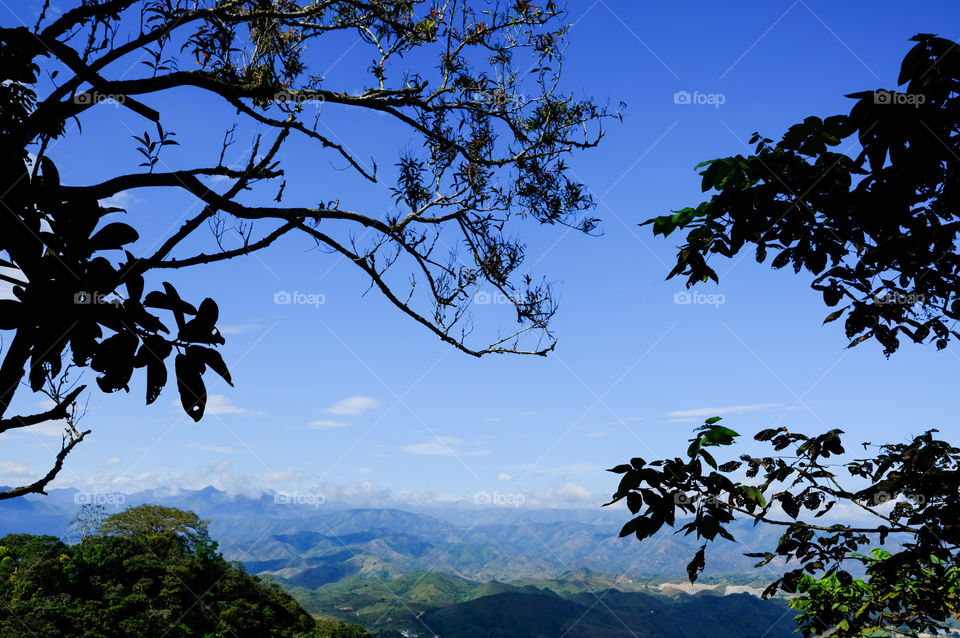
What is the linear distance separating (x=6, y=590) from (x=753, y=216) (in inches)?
1594

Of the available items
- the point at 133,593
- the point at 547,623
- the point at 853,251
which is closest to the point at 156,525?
the point at 133,593

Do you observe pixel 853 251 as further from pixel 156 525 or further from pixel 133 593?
pixel 156 525

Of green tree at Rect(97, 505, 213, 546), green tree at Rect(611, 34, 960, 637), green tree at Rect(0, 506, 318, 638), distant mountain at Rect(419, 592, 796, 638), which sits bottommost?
distant mountain at Rect(419, 592, 796, 638)

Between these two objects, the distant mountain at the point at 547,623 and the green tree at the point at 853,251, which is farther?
the distant mountain at the point at 547,623

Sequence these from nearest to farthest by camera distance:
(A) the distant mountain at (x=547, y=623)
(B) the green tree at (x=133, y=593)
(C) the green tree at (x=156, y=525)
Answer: (B) the green tree at (x=133, y=593) → (C) the green tree at (x=156, y=525) → (A) the distant mountain at (x=547, y=623)

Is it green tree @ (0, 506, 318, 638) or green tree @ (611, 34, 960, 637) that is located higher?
green tree @ (611, 34, 960, 637)

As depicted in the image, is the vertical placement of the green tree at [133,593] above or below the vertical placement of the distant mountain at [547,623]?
above

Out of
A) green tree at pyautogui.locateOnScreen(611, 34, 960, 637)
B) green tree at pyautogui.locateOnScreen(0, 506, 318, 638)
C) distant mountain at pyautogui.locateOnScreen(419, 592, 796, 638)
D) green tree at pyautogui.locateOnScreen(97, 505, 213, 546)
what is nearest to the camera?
green tree at pyautogui.locateOnScreen(611, 34, 960, 637)

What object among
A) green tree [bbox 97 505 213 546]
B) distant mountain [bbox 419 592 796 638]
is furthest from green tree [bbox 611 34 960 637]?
distant mountain [bbox 419 592 796 638]

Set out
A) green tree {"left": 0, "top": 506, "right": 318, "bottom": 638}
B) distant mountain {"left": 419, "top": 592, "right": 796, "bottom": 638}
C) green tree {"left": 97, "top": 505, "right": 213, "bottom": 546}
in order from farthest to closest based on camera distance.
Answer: distant mountain {"left": 419, "top": 592, "right": 796, "bottom": 638} → green tree {"left": 97, "top": 505, "right": 213, "bottom": 546} → green tree {"left": 0, "top": 506, "right": 318, "bottom": 638}

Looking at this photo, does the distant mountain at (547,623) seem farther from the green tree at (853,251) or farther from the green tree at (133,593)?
the green tree at (853,251)

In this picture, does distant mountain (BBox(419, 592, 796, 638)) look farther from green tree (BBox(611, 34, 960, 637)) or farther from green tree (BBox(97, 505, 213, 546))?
green tree (BBox(611, 34, 960, 637))

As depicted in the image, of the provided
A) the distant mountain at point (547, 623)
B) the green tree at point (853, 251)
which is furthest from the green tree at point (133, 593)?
the distant mountain at point (547, 623)

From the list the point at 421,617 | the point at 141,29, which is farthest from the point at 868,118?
the point at 421,617
